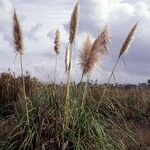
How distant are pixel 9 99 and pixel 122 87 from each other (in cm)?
873

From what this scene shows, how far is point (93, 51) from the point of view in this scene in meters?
9.01

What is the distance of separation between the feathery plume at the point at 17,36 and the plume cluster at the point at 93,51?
891mm

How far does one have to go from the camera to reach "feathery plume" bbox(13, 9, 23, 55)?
8.91m

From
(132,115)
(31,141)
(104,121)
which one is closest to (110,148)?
(104,121)

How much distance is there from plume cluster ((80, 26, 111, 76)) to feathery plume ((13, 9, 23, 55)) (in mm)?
891

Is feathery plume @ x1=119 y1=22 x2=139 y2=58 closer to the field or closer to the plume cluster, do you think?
the plume cluster

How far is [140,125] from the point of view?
54.4 ft

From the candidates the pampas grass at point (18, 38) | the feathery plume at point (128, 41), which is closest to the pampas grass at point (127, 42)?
the feathery plume at point (128, 41)

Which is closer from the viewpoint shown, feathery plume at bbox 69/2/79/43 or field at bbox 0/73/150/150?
feathery plume at bbox 69/2/79/43

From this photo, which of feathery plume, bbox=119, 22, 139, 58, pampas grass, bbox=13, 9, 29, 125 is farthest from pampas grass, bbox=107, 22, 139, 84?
pampas grass, bbox=13, 9, 29, 125

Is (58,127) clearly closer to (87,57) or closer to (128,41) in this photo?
(87,57)

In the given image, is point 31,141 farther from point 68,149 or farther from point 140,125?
point 140,125

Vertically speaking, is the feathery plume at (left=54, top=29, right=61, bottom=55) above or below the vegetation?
above

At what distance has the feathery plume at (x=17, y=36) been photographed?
8.91 m
